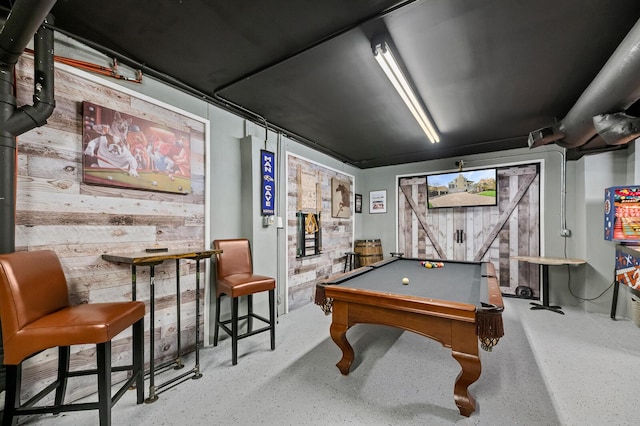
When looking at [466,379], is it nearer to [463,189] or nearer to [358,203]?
[463,189]

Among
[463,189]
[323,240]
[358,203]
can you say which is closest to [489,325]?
[323,240]

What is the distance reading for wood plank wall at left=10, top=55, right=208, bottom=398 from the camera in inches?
68.1

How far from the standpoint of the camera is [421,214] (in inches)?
213

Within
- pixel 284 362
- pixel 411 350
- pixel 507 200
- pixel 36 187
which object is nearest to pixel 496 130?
pixel 507 200

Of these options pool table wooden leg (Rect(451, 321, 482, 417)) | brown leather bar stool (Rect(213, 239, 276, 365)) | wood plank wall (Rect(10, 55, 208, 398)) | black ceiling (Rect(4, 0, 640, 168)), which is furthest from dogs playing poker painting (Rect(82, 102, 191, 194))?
pool table wooden leg (Rect(451, 321, 482, 417))

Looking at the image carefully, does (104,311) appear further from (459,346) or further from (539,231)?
(539,231)

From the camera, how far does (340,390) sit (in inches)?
78.7

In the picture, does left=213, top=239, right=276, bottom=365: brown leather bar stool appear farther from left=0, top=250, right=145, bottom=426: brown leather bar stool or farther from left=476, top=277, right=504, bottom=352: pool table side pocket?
left=476, top=277, right=504, bottom=352: pool table side pocket

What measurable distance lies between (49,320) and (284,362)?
1730 millimetres

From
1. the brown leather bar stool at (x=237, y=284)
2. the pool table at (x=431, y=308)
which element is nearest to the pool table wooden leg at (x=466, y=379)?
the pool table at (x=431, y=308)

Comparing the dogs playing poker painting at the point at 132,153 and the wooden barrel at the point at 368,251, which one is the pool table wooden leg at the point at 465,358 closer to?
the dogs playing poker painting at the point at 132,153

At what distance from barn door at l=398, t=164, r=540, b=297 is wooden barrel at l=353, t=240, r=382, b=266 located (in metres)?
0.70

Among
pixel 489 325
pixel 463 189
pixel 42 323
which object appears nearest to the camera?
pixel 42 323

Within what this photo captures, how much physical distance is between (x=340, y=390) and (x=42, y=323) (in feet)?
6.28
